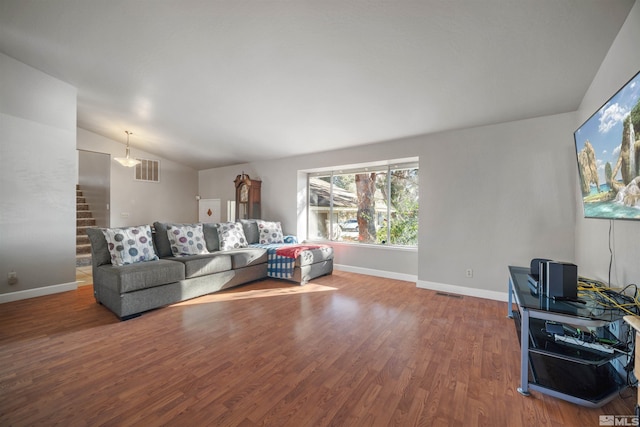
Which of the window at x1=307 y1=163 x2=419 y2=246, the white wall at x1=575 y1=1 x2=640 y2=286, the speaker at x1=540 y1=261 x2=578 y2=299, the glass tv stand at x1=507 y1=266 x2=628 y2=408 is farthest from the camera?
the window at x1=307 y1=163 x2=419 y2=246

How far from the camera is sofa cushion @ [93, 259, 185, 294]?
2.67 m

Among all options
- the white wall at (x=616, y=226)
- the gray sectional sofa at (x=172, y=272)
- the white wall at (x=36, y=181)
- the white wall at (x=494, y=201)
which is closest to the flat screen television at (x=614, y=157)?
the white wall at (x=616, y=226)

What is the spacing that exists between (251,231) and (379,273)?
2.52 metres

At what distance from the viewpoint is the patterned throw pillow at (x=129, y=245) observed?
2.97 meters

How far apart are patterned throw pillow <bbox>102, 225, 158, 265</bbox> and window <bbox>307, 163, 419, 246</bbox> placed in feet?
10.3

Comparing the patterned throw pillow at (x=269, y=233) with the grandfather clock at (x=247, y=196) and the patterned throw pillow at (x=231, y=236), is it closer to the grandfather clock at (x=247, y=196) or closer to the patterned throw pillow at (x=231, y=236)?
the patterned throw pillow at (x=231, y=236)

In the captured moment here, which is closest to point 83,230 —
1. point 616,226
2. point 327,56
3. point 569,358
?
point 327,56

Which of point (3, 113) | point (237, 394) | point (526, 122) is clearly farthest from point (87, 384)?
point (526, 122)

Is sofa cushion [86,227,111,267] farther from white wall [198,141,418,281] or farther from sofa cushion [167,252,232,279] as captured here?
white wall [198,141,418,281]

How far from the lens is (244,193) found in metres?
5.79

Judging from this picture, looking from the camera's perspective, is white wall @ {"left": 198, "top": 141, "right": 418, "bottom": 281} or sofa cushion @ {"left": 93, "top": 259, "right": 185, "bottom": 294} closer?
sofa cushion @ {"left": 93, "top": 259, "right": 185, "bottom": 294}

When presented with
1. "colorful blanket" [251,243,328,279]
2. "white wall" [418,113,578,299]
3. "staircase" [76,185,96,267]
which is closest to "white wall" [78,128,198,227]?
"staircase" [76,185,96,267]

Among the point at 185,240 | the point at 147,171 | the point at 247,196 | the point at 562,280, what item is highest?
the point at 147,171

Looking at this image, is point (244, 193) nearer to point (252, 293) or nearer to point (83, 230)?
point (252, 293)
